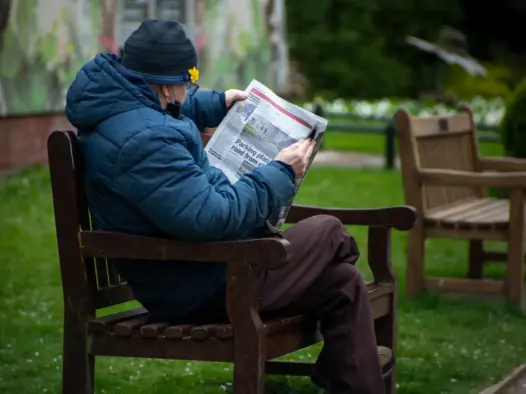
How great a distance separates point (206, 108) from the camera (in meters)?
5.16

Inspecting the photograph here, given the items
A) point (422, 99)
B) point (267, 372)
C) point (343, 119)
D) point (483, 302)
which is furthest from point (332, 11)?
point (267, 372)

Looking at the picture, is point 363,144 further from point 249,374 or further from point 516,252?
point 249,374

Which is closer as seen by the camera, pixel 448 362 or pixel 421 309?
pixel 448 362

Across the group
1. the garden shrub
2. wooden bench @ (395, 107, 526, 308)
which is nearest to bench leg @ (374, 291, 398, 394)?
wooden bench @ (395, 107, 526, 308)

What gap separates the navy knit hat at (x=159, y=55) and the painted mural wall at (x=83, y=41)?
31.6 ft

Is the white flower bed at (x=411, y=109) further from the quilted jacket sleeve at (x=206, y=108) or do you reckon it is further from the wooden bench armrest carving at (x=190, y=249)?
the wooden bench armrest carving at (x=190, y=249)

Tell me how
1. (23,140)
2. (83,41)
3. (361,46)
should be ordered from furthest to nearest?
(361,46)
(83,41)
(23,140)

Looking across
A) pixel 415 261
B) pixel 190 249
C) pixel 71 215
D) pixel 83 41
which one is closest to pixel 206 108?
pixel 71 215

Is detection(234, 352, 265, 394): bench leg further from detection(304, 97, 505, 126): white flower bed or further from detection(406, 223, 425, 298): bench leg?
detection(304, 97, 505, 126): white flower bed

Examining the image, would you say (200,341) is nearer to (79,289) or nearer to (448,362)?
(79,289)

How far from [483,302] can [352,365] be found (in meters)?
3.58

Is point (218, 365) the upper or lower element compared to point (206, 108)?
lower

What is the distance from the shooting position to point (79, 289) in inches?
183

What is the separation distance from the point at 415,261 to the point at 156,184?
4.05 meters
